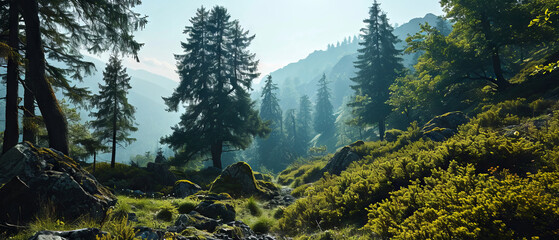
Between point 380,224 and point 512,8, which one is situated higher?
point 512,8

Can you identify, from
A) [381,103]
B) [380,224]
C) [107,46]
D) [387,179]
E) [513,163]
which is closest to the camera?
[380,224]

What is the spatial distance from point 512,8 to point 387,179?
630 inches

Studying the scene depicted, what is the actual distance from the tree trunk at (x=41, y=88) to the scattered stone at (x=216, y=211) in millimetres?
4900

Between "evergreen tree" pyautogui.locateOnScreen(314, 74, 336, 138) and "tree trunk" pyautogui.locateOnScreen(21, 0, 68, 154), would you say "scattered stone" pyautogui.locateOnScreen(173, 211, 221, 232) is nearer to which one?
"tree trunk" pyautogui.locateOnScreen(21, 0, 68, 154)

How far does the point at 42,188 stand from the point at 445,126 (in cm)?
1747

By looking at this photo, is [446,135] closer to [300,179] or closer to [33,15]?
[300,179]

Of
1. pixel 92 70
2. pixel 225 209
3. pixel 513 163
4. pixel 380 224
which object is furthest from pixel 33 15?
pixel 513 163

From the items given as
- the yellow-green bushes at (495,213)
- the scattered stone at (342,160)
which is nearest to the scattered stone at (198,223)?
the yellow-green bushes at (495,213)

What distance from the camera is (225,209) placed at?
7781mm

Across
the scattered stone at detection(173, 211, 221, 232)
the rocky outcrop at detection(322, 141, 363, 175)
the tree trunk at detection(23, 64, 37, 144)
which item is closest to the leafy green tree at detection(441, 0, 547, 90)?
the rocky outcrop at detection(322, 141, 363, 175)

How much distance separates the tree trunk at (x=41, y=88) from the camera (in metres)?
7.63

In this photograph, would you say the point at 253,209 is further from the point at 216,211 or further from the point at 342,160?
the point at 342,160

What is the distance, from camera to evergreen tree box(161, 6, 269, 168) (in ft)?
68.7

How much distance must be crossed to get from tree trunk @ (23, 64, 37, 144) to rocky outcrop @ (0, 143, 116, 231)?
14.1ft
